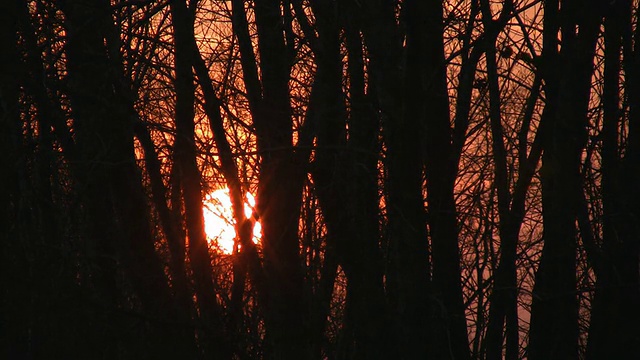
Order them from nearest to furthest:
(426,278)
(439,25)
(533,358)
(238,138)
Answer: (426,278) → (439,25) → (533,358) → (238,138)

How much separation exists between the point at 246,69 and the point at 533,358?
3090 mm

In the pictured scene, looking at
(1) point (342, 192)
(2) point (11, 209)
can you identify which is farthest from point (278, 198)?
(2) point (11, 209)

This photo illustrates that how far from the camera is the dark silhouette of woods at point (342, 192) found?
4.61 m

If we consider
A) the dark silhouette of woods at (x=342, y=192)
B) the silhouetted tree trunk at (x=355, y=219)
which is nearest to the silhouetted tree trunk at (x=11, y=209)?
the dark silhouette of woods at (x=342, y=192)

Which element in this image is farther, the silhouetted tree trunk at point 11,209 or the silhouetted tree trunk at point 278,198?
the silhouetted tree trunk at point 278,198

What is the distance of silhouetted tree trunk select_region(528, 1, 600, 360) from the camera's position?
4707 millimetres

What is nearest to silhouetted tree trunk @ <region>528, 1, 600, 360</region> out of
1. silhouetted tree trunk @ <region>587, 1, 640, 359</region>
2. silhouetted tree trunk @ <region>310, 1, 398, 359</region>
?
silhouetted tree trunk @ <region>587, 1, 640, 359</region>

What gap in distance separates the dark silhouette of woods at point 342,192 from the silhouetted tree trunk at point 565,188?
0.01 metres

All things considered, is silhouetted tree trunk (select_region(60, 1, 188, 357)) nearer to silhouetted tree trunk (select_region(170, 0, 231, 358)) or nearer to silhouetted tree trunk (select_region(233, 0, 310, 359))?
silhouetted tree trunk (select_region(170, 0, 231, 358))

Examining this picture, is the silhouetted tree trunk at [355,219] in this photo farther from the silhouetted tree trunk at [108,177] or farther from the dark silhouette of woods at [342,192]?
the silhouetted tree trunk at [108,177]

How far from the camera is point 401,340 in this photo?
4.49 metres

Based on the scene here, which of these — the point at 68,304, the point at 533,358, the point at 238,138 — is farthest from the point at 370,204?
the point at 238,138

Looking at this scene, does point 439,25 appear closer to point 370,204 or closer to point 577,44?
point 577,44

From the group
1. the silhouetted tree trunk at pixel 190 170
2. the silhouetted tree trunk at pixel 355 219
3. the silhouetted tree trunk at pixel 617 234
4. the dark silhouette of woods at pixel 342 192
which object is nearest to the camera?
the dark silhouette of woods at pixel 342 192
